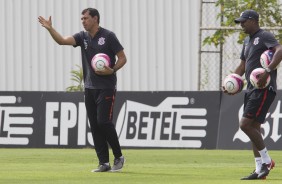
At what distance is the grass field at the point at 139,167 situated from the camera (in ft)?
46.3

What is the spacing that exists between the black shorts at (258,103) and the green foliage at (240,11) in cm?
1152

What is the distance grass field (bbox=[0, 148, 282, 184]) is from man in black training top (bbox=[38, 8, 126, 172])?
25.2 inches

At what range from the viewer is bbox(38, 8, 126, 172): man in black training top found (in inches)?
613

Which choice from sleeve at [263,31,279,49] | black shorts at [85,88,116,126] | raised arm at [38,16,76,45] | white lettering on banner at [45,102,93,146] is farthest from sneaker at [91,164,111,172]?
white lettering on banner at [45,102,93,146]

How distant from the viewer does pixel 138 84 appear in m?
34.7

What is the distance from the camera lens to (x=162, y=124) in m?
24.1

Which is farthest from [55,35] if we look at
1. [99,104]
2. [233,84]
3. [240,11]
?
[240,11]

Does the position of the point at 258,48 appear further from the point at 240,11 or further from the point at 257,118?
the point at 240,11

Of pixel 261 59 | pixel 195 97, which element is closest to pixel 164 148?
pixel 195 97

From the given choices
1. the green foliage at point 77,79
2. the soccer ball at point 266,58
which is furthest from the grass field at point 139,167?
the green foliage at point 77,79

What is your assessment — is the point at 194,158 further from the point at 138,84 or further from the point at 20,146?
the point at 138,84

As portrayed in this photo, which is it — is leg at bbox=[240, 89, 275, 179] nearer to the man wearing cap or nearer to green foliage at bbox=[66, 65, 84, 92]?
the man wearing cap

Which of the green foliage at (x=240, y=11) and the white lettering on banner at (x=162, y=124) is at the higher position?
the green foliage at (x=240, y=11)

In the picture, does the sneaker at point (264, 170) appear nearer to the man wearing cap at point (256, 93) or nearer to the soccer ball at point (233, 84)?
the man wearing cap at point (256, 93)
